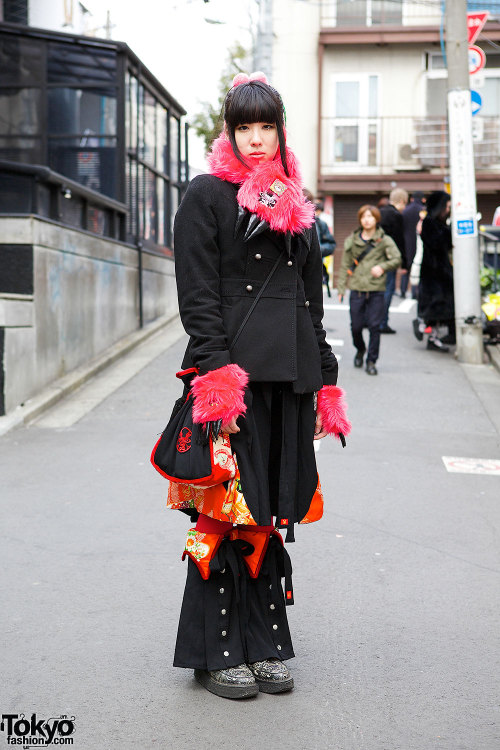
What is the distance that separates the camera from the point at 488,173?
2927cm

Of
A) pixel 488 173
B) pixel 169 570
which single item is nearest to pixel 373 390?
pixel 169 570

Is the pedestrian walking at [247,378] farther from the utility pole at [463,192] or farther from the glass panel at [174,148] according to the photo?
the glass panel at [174,148]

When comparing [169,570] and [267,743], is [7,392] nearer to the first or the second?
[169,570]

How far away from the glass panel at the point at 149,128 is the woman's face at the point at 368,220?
4.62 meters

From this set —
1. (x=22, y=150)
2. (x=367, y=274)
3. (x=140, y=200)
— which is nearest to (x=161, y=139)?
(x=140, y=200)

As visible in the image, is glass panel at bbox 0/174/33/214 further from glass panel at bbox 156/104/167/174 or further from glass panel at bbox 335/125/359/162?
glass panel at bbox 335/125/359/162

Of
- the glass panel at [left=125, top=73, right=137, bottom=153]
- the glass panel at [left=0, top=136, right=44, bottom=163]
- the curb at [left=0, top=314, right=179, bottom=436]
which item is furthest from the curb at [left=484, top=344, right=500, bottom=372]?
the glass panel at [left=0, top=136, right=44, bottom=163]

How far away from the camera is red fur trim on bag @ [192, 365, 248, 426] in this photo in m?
3.15

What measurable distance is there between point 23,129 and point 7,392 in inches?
277

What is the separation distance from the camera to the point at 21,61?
47.0ft

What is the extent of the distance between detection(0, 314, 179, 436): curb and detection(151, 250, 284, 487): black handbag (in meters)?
5.15

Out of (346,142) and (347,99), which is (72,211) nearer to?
(346,142)

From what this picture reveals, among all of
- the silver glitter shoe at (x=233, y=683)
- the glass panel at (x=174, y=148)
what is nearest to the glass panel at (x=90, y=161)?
the glass panel at (x=174, y=148)

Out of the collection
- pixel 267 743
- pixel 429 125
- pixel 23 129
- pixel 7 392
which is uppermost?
pixel 429 125
